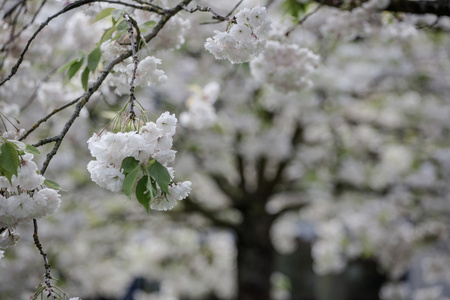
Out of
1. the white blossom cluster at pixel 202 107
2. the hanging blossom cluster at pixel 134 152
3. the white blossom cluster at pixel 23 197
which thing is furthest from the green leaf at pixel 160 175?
the white blossom cluster at pixel 202 107

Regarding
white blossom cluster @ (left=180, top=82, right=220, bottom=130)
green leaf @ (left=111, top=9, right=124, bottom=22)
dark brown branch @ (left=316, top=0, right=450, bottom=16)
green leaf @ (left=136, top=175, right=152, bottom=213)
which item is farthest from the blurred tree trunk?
green leaf @ (left=136, top=175, right=152, bottom=213)

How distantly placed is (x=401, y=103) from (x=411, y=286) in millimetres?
6786

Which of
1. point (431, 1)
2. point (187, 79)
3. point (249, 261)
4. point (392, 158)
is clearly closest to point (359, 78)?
point (392, 158)

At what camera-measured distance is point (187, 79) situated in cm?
584

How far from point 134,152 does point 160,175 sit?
8 centimetres

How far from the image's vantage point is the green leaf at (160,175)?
1.11 m

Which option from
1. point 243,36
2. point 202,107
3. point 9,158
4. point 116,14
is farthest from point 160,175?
point 202,107

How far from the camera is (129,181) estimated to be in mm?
1106

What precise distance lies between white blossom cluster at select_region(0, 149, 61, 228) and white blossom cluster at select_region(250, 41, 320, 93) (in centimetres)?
134

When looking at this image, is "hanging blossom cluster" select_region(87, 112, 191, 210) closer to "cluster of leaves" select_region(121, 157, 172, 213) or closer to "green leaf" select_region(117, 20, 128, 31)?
"cluster of leaves" select_region(121, 157, 172, 213)

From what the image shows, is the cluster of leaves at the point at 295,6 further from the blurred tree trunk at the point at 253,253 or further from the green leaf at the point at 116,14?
the blurred tree trunk at the point at 253,253

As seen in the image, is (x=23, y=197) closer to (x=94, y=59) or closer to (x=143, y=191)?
(x=143, y=191)

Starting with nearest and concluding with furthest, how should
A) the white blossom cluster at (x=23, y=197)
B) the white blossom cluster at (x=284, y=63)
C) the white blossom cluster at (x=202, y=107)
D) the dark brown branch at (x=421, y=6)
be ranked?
the white blossom cluster at (x=23, y=197) < the dark brown branch at (x=421, y=6) < the white blossom cluster at (x=284, y=63) < the white blossom cluster at (x=202, y=107)

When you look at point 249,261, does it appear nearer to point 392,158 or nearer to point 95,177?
point 392,158
